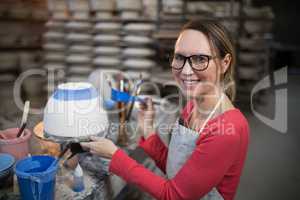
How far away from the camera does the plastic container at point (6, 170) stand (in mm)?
1086

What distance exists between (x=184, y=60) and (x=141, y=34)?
8.07 feet

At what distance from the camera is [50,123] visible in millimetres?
Answer: 1214

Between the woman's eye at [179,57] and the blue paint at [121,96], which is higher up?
the woman's eye at [179,57]

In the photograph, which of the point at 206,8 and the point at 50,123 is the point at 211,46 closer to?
the point at 50,123

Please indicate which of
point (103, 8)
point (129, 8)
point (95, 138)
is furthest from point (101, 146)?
point (103, 8)

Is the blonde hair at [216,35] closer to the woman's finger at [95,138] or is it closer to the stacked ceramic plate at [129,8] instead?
the woman's finger at [95,138]

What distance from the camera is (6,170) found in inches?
42.9

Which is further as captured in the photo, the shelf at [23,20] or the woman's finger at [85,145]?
the shelf at [23,20]

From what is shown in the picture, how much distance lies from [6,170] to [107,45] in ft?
9.00

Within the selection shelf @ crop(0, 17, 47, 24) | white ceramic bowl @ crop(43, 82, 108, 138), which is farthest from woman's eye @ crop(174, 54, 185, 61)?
shelf @ crop(0, 17, 47, 24)

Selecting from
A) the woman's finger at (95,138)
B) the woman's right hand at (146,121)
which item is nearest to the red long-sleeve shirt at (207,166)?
the woman's finger at (95,138)

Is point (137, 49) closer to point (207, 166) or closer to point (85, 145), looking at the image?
point (85, 145)

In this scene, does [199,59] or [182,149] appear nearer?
[199,59]

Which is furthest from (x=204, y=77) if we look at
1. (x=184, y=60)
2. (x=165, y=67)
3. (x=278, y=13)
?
(x=278, y=13)
